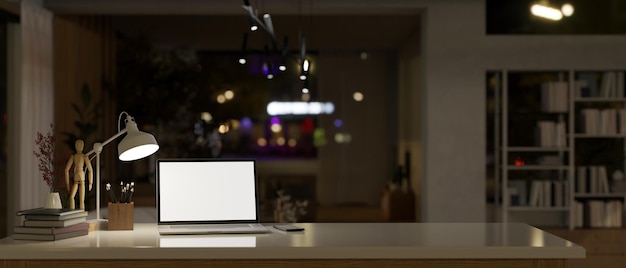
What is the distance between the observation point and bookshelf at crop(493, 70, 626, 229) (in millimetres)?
8156

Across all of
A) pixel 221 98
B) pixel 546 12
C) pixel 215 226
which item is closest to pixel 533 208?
pixel 546 12

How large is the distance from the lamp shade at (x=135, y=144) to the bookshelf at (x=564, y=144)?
4802mm

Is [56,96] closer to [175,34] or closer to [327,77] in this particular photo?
[175,34]

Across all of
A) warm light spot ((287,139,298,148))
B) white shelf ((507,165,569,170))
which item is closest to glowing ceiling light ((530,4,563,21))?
white shelf ((507,165,569,170))

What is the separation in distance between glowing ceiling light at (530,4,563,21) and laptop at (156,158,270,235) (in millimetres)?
4911

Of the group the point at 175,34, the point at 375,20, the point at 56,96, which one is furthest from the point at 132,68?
the point at 375,20

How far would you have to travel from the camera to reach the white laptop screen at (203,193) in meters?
4.18

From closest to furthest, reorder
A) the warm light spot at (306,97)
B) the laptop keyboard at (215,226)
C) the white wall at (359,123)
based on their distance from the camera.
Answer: the laptop keyboard at (215,226)
the white wall at (359,123)
the warm light spot at (306,97)

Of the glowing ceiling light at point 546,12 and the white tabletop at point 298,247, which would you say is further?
the glowing ceiling light at point 546,12

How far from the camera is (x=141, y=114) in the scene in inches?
454

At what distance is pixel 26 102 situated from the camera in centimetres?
802

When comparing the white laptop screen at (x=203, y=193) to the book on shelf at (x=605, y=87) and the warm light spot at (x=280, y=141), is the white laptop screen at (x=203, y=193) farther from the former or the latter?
the warm light spot at (x=280, y=141)

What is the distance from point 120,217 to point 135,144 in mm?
393

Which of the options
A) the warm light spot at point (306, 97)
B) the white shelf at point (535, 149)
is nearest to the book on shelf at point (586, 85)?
the white shelf at point (535, 149)
